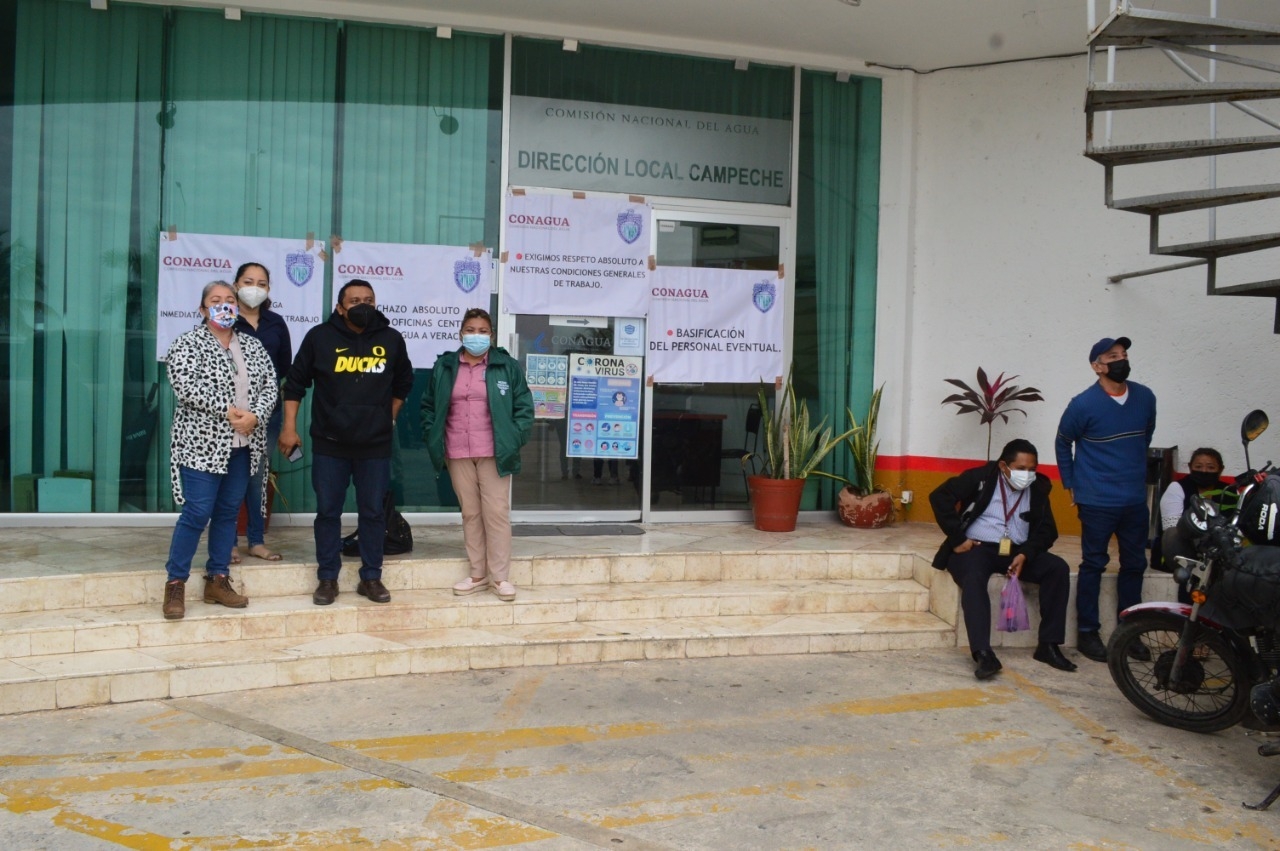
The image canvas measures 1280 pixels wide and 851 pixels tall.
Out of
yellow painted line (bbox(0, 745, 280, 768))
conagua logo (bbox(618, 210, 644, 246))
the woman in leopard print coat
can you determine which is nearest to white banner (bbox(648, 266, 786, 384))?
conagua logo (bbox(618, 210, 644, 246))

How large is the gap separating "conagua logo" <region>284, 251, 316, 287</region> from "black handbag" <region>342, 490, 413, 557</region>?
1.93 meters

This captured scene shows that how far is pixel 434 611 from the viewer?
20.6 feet

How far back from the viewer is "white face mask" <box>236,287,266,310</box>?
6.19 meters

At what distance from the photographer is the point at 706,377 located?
339 inches

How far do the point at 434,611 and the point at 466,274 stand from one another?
278 centimetres

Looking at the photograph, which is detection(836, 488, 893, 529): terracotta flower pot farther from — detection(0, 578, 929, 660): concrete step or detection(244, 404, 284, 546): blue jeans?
detection(244, 404, 284, 546): blue jeans

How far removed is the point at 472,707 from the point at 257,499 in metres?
2.05

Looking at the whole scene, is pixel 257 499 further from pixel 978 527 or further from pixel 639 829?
pixel 978 527

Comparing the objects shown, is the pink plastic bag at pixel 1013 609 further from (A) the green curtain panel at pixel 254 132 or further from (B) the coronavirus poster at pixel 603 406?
(A) the green curtain panel at pixel 254 132

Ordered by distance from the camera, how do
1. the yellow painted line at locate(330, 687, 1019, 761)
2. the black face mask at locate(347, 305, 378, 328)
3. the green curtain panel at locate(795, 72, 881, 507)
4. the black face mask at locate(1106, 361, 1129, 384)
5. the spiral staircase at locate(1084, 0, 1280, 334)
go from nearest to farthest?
the yellow painted line at locate(330, 687, 1019, 761), the spiral staircase at locate(1084, 0, 1280, 334), the black face mask at locate(347, 305, 378, 328), the black face mask at locate(1106, 361, 1129, 384), the green curtain panel at locate(795, 72, 881, 507)

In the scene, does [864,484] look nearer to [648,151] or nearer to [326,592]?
[648,151]

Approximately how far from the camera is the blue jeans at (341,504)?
614 centimetres

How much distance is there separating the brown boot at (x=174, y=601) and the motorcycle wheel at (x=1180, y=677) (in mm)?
4500

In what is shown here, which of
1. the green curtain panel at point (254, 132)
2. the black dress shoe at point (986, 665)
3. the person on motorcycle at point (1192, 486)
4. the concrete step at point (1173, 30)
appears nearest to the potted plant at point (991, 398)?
the person on motorcycle at point (1192, 486)
